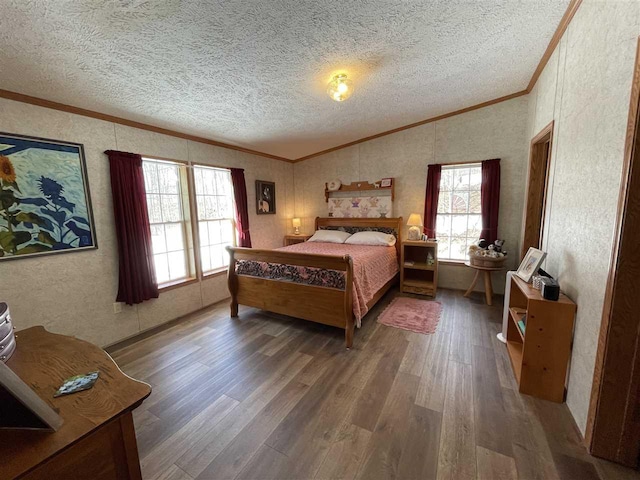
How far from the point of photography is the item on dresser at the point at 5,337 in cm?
102

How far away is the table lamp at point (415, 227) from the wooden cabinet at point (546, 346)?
209 cm

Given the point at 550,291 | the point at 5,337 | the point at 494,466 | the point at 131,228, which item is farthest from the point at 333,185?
the point at 5,337

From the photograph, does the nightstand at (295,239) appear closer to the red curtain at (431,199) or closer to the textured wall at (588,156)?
the red curtain at (431,199)

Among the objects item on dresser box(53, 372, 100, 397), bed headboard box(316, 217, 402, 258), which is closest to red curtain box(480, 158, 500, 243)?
bed headboard box(316, 217, 402, 258)

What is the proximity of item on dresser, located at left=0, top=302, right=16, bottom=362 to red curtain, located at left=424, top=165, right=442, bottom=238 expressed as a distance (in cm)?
415

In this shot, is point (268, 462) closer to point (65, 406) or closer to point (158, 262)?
point (65, 406)

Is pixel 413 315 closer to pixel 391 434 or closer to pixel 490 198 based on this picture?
pixel 391 434

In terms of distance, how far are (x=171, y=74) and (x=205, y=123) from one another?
0.95 m

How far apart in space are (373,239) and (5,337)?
360 centimetres

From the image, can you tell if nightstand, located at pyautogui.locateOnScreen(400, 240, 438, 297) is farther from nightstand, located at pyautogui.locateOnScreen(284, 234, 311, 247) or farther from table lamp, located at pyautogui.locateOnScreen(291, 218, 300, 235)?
table lamp, located at pyautogui.locateOnScreen(291, 218, 300, 235)

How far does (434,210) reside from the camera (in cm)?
389

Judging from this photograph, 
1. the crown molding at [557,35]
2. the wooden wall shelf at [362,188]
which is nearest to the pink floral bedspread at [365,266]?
the wooden wall shelf at [362,188]

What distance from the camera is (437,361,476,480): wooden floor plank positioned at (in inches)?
51.7

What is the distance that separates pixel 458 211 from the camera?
154 inches
